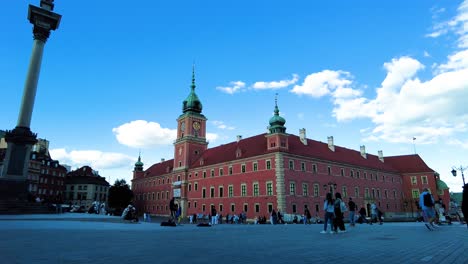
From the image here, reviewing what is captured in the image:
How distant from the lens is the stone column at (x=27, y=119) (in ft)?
78.7

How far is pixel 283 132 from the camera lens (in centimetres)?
4947

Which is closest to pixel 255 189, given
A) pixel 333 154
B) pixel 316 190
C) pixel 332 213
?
pixel 316 190

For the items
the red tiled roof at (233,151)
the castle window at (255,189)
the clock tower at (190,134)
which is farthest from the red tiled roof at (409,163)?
the clock tower at (190,134)

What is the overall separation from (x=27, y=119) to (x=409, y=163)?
77235 mm

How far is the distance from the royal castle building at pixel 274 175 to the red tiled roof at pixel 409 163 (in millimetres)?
138

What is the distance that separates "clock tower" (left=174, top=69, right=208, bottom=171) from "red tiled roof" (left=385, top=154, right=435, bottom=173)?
4657cm

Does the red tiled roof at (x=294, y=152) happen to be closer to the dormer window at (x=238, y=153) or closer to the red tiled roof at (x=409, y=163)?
the dormer window at (x=238, y=153)

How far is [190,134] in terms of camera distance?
6662cm

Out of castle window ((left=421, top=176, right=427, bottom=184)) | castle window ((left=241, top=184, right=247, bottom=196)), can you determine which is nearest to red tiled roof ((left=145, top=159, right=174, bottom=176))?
castle window ((left=241, top=184, right=247, bottom=196))

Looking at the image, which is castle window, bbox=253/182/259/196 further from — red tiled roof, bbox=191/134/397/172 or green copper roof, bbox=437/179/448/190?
green copper roof, bbox=437/179/448/190

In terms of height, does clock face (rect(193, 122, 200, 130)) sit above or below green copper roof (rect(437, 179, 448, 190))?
above

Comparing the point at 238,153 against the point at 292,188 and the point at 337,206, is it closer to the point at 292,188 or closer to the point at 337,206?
the point at 292,188

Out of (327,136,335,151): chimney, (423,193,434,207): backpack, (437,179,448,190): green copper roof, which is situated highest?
(327,136,335,151): chimney

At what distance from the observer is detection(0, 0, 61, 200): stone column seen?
2400 cm
